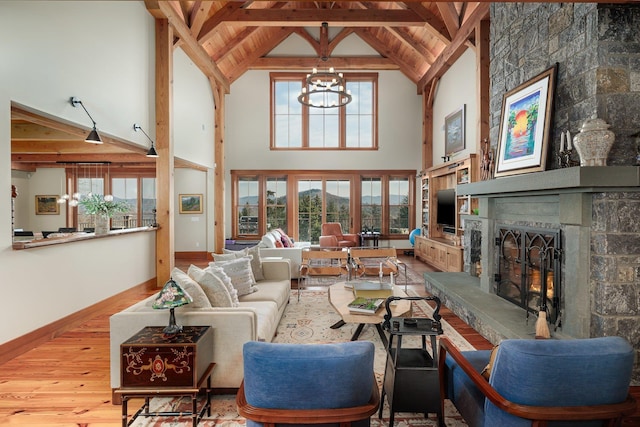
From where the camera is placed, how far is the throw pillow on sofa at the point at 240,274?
370 centimetres

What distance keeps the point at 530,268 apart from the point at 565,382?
2.39 m

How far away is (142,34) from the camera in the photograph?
5461mm

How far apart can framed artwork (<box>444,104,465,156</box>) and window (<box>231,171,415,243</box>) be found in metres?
1.97

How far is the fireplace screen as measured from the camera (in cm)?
309

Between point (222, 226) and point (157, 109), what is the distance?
394 centimetres

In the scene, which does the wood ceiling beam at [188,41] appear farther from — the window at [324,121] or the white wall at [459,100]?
the white wall at [459,100]

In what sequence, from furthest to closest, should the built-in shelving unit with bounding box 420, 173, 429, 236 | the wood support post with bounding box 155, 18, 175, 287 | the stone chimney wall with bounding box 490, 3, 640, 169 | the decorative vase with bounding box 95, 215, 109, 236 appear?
the built-in shelving unit with bounding box 420, 173, 429, 236
the wood support post with bounding box 155, 18, 175, 287
the decorative vase with bounding box 95, 215, 109, 236
the stone chimney wall with bounding box 490, 3, 640, 169

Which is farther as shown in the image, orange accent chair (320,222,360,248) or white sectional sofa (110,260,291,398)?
orange accent chair (320,222,360,248)

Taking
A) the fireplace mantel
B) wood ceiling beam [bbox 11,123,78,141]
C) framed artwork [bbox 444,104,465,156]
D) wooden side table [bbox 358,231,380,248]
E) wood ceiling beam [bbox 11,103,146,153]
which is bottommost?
wooden side table [bbox 358,231,380,248]

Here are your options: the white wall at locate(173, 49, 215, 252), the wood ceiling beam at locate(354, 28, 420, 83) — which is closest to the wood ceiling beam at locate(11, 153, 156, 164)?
the white wall at locate(173, 49, 215, 252)

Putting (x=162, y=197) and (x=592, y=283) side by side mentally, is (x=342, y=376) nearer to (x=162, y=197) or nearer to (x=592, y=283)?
(x=592, y=283)

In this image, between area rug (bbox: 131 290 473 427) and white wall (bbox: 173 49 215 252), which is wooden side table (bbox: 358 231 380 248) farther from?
area rug (bbox: 131 290 473 427)

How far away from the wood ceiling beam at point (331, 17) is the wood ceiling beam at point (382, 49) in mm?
1967

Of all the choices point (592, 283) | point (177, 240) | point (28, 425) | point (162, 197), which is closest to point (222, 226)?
point (177, 240)
